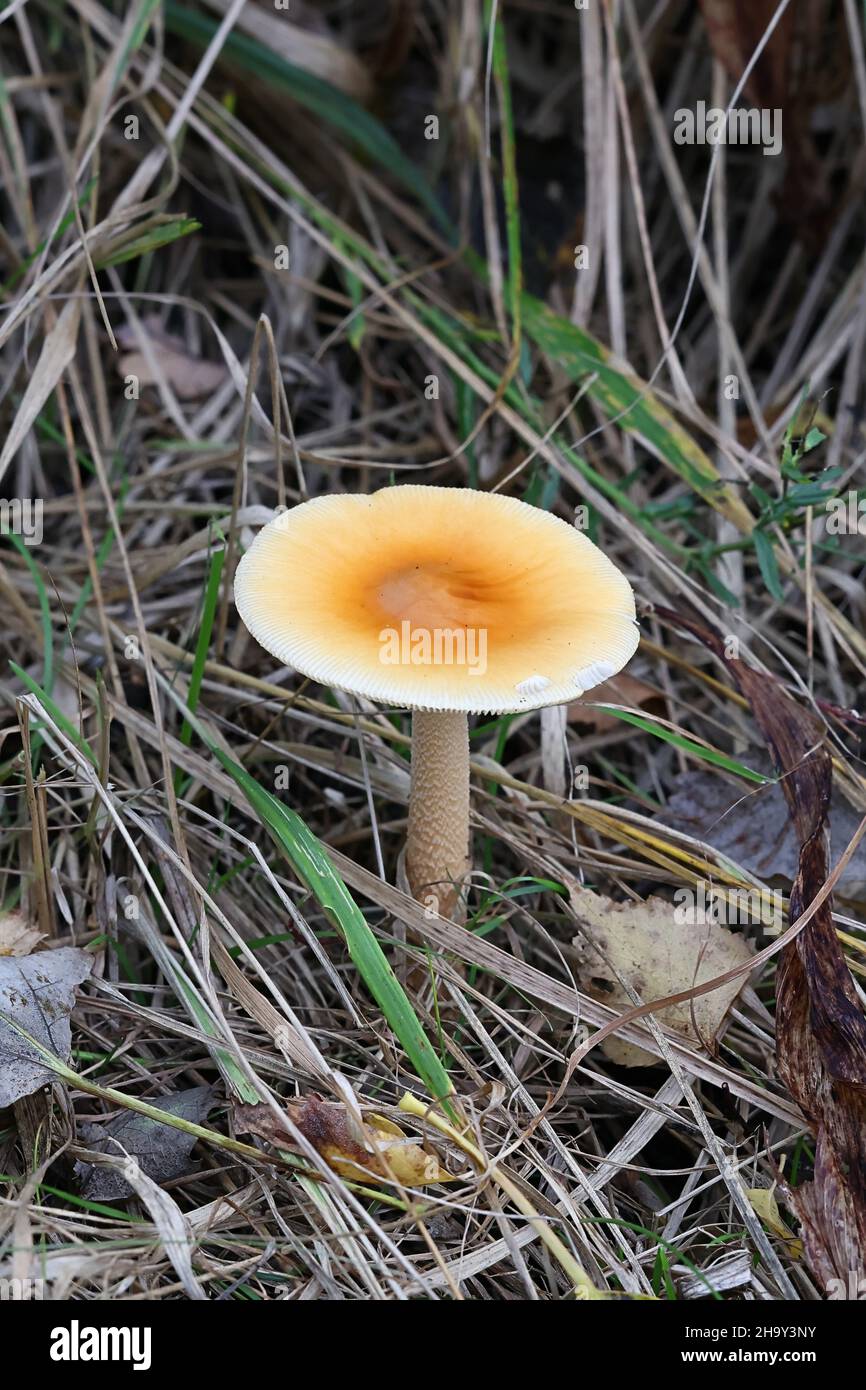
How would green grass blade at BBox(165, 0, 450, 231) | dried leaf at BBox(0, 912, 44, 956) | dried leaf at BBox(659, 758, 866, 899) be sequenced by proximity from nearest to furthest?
dried leaf at BBox(0, 912, 44, 956) → dried leaf at BBox(659, 758, 866, 899) → green grass blade at BBox(165, 0, 450, 231)

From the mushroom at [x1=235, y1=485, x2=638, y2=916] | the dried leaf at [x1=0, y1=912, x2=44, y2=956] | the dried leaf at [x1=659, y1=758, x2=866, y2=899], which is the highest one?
the mushroom at [x1=235, y1=485, x2=638, y2=916]

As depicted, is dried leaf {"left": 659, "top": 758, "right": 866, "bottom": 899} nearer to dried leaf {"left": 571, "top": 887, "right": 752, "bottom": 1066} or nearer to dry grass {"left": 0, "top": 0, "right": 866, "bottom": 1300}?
dry grass {"left": 0, "top": 0, "right": 866, "bottom": 1300}

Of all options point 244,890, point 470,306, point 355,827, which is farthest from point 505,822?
point 470,306

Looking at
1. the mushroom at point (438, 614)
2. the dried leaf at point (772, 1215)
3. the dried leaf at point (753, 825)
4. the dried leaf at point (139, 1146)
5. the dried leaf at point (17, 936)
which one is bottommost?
the dried leaf at point (772, 1215)

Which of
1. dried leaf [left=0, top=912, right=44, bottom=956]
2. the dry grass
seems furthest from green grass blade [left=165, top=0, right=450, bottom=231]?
dried leaf [left=0, top=912, right=44, bottom=956]

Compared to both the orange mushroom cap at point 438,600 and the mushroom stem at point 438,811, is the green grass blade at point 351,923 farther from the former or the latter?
the orange mushroom cap at point 438,600

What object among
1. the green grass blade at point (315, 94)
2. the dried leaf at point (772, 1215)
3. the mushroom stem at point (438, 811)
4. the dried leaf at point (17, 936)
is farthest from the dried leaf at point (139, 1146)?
the green grass blade at point (315, 94)
